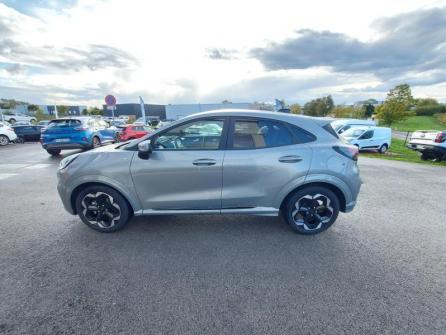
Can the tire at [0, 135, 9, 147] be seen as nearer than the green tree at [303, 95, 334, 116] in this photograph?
Yes

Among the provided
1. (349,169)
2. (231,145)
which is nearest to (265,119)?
(231,145)

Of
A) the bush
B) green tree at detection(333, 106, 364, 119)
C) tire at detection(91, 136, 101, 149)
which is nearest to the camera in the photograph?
tire at detection(91, 136, 101, 149)

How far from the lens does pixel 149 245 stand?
2.98 m

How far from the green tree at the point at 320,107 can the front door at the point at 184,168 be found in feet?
200

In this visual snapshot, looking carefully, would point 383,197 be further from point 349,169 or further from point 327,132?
point 327,132

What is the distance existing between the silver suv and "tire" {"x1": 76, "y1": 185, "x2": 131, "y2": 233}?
0.01 metres

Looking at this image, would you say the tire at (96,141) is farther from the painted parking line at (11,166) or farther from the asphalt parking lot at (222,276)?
the asphalt parking lot at (222,276)

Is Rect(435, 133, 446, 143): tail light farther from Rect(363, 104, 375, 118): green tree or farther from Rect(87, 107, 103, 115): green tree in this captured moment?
Rect(87, 107, 103, 115): green tree

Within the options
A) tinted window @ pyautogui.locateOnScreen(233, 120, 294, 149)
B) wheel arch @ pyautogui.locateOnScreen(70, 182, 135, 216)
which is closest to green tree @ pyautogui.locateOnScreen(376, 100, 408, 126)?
tinted window @ pyautogui.locateOnScreen(233, 120, 294, 149)

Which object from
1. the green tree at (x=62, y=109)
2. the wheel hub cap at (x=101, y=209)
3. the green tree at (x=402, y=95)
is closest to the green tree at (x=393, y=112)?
the green tree at (x=402, y=95)

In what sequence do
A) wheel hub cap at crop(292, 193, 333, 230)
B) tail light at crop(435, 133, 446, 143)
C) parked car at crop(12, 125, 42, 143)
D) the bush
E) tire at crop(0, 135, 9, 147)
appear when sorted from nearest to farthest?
wheel hub cap at crop(292, 193, 333, 230), tail light at crop(435, 133, 446, 143), tire at crop(0, 135, 9, 147), parked car at crop(12, 125, 42, 143), the bush

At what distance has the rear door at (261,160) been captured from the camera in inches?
116

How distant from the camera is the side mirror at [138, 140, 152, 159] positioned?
284cm

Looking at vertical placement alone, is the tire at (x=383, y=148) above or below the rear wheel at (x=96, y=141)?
below
